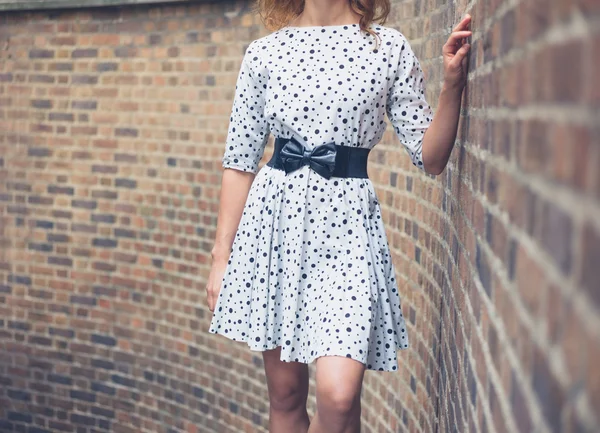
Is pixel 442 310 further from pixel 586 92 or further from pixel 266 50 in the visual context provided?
pixel 586 92

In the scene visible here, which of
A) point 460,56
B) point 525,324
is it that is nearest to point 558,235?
point 525,324

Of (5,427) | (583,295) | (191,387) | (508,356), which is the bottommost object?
(5,427)

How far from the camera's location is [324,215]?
9.35 feet

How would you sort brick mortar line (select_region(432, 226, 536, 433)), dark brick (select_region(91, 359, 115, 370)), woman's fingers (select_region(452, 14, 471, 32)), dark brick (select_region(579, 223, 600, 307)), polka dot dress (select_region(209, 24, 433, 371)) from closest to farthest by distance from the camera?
1. dark brick (select_region(579, 223, 600, 307))
2. brick mortar line (select_region(432, 226, 536, 433))
3. woman's fingers (select_region(452, 14, 471, 32))
4. polka dot dress (select_region(209, 24, 433, 371))
5. dark brick (select_region(91, 359, 115, 370))

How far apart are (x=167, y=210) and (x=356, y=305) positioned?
4.11 meters

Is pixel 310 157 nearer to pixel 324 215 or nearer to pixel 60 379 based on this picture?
pixel 324 215

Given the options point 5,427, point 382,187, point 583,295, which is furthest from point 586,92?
point 5,427

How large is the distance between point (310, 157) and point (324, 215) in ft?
0.59

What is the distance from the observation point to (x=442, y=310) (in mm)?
3139

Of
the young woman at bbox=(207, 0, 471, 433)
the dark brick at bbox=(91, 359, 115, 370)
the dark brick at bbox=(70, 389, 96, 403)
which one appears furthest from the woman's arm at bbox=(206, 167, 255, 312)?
the dark brick at bbox=(70, 389, 96, 403)

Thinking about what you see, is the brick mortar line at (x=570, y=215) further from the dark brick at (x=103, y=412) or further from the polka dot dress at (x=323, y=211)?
the dark brick at (x=103, y=412)

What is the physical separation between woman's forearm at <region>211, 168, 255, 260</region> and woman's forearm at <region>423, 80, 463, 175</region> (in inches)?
28.4

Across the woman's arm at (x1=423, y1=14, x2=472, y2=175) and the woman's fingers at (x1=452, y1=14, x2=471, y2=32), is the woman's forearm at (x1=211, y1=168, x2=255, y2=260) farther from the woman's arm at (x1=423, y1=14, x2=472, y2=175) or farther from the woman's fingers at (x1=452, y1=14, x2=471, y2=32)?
the woman's fingers at (x1=452, y1=14, x2=471, y2=32)

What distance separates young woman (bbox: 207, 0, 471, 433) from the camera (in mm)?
2693
